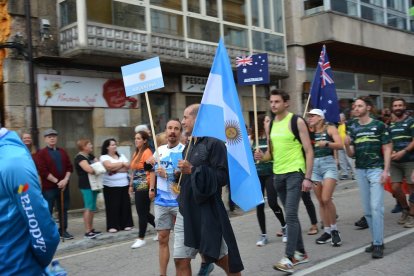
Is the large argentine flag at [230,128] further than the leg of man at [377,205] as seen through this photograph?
No

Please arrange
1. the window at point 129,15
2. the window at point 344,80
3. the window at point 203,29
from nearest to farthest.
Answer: the window at point 129,15, the window at point 203,29, the window at point 344,80

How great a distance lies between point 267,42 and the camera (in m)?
16.3

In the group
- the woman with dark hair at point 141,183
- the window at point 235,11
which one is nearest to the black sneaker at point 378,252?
the woman with dark hair at point 141,183

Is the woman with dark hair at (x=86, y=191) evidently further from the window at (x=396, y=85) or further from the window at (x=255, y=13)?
the window at (x=396, y=85)

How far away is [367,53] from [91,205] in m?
15.6

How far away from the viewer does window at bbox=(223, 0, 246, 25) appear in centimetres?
1494

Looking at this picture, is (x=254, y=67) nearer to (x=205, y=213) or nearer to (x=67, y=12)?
(x=67, y=12)

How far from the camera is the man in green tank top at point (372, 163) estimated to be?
219 inches

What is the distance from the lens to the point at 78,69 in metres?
11.7

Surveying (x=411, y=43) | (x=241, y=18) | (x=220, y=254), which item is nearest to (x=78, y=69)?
(x=241, y=18)

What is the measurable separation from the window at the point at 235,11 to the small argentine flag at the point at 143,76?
9597 mm

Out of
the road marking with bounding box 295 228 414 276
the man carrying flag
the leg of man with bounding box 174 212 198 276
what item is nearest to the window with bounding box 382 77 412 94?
the road marking with bounding box 295 228 414 276

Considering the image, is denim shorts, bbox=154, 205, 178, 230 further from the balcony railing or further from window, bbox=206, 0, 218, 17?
window, bbox=206, 0, 218, 17

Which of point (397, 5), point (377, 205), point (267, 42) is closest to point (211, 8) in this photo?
point (267, 42)
